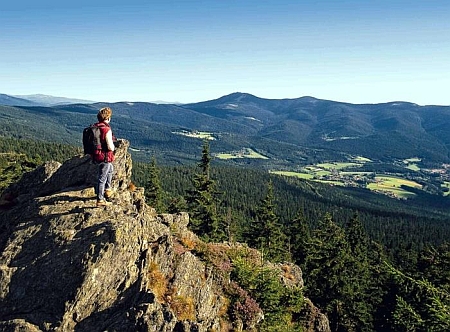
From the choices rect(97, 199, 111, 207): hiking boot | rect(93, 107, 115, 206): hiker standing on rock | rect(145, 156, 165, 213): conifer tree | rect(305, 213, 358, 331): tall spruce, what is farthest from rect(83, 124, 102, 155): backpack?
rect(145, 156, 165, 213): conifer tree

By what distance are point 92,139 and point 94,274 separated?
635 centimetres

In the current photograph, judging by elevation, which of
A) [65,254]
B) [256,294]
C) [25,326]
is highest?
[65,254]

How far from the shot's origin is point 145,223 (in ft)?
63.5

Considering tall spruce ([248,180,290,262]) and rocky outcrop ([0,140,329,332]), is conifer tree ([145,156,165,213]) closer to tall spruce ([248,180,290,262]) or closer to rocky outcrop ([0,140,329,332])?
tall spruce ([248,180,290,262])

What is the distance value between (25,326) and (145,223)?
271 inches

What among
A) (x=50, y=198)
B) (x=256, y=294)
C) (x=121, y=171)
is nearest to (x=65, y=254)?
(x=50, y=198)

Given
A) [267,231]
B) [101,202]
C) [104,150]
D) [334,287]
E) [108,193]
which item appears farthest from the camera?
[267,231]

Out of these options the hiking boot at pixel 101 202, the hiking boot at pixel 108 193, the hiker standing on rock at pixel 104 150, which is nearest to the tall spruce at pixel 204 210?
the hiking boot at pixel 108 193

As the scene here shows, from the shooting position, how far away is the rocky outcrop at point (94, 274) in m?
14.9

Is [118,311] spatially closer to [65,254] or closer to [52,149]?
[65,254]

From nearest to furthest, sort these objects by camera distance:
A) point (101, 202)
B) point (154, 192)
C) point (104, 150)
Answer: point (104, 150) < point (101, 202) < point (154, 192)

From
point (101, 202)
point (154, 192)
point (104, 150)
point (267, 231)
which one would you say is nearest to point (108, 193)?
point (101, 202)

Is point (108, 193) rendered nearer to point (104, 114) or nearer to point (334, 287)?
point (104, 114)

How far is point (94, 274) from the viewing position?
15.7 metres
